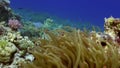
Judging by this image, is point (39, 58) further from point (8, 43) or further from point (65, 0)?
point (65, 0)

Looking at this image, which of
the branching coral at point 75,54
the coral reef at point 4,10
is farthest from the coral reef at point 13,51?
the coral reef at point 4,10

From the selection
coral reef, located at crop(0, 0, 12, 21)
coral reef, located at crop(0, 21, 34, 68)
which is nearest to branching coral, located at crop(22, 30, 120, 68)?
coral reef, located at crop(0, 21, 34, 68)

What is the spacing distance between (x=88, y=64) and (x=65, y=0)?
18767 cm

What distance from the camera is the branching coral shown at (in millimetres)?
4078

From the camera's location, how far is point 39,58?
446 centimetres

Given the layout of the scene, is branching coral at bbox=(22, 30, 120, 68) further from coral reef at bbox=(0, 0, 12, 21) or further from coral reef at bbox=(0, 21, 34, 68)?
coral reef at bbox=(0, 0, 12, 21)

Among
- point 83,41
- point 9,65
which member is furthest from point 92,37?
point 9,65

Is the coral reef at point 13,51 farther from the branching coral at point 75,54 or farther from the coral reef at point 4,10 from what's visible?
the coral reef at point 4,10

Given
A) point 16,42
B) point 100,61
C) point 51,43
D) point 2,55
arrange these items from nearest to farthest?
point 100,61, point 51,43, point 2,55, point 16,42

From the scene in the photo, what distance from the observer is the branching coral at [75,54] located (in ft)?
13.4

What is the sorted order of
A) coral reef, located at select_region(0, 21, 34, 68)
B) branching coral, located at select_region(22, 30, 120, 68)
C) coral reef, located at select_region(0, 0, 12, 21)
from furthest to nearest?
1. coral reef, located at select_region(0, 0, 12, 21)
2. coral reef, located at select_region(0, 21, 34, 68)
3. branching coral, located at select_region(22, 30, 120, 68)

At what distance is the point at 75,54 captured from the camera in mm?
4230

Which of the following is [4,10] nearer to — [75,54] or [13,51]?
[13,51]

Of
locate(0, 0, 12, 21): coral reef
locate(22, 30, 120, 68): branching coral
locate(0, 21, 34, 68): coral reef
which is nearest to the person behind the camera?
locate(22, 30, 120, 68): branching coral
